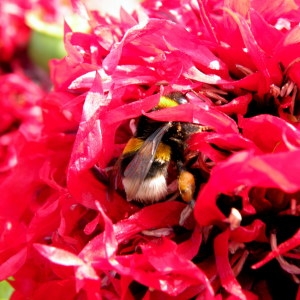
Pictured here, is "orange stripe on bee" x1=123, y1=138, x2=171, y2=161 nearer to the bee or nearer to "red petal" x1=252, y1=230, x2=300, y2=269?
the bee

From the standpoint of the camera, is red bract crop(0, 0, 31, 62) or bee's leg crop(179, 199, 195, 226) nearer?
bee's leg crop(179, 199, 195, 226)

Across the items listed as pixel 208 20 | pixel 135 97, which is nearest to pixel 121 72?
pixel 135 97

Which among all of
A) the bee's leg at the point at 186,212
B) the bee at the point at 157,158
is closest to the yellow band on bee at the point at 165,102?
the bee at the point at 157,158

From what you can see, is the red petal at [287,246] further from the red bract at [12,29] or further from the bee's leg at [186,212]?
the red bract at [12,29]

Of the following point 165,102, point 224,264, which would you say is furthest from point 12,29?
point 224,264

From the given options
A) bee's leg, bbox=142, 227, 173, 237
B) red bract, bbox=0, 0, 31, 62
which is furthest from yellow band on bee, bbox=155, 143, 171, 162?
red bract, bbox=0, 0, 31, 62

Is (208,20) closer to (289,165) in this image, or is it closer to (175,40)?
(175,40)
